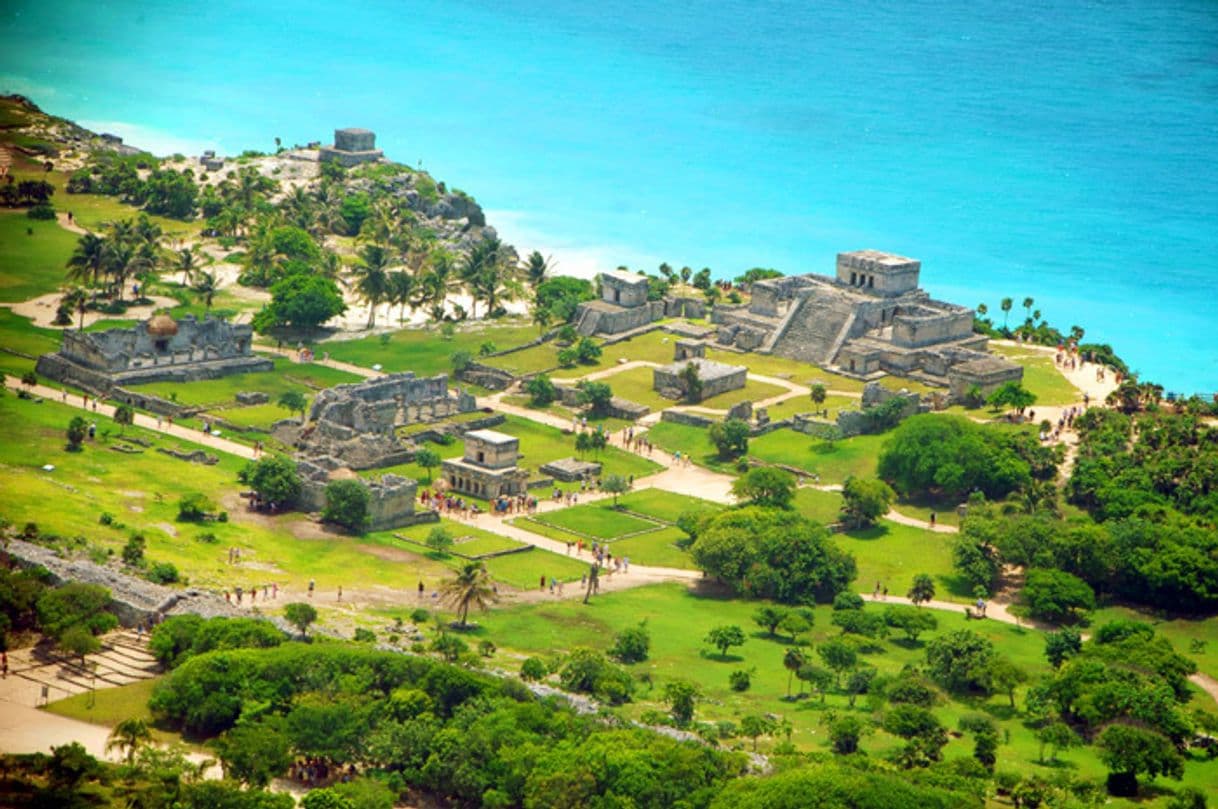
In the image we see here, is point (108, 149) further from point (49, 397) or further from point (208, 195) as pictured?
point (49, 397)

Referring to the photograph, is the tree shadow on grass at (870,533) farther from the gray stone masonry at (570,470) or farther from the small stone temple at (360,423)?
the small stone temple at (360,423)

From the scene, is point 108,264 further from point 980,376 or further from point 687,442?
point 980,376

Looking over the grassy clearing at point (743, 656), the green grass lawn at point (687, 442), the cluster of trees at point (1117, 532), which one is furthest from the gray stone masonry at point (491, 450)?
the cluster of trees at point (1117, 532)

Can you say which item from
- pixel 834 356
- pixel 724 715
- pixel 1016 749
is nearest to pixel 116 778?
pixel 724 715

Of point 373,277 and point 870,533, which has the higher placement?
point 373,277

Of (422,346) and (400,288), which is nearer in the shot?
(422,346)

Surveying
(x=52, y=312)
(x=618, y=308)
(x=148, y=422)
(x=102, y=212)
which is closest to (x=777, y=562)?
(x=148, y=422)

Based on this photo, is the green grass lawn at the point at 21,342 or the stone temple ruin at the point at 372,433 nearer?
the stone temple ruin at the point at 372,433
